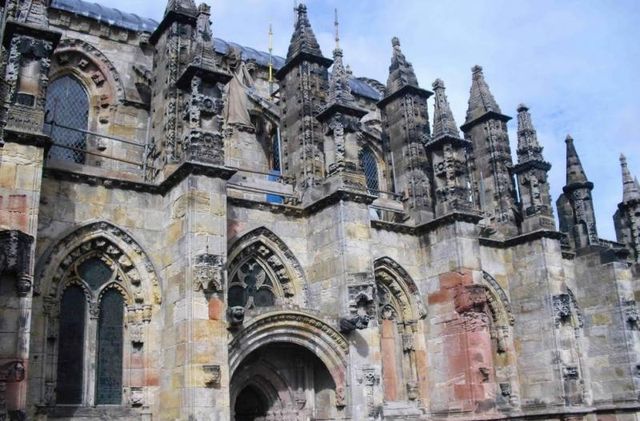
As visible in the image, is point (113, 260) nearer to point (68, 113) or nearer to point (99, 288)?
point (99, 288)

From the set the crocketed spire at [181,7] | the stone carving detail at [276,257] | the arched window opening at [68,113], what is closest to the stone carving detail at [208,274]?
the stone carving detail at [276,257]

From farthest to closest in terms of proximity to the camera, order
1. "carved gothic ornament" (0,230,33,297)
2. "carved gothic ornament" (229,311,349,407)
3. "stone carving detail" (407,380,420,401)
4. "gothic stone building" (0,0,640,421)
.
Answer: "stone carving detail" (407,380,420,401) < "carved gothic ornament" (229,311,349,407) < "gothic stone building" (0,0,640,421) < "carved gothic ornament" (0,230,33,297)

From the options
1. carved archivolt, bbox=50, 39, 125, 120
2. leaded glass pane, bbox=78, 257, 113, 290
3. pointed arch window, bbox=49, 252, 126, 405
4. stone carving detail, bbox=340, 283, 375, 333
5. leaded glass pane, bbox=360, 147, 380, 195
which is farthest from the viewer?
leaded glass pane, bbox=360, 147, 380, 195

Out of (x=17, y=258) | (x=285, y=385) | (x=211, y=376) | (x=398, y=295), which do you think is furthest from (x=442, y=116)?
(x=17, y=258)

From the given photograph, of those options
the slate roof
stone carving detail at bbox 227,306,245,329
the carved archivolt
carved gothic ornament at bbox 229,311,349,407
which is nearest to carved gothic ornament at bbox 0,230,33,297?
stone carving detail at bbox 227,306,245,329

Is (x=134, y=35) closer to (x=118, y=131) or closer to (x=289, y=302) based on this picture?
(x=118, y=131)

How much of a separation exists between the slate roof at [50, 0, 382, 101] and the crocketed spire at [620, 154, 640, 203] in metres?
9.25

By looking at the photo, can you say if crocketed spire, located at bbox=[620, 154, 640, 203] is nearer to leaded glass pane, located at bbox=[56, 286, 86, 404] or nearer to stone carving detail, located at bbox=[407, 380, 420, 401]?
stone carving detail, located at bbox=[407, 380, 420, 401]

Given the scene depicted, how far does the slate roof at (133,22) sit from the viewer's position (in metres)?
20.7

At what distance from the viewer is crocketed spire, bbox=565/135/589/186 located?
82.8 ft

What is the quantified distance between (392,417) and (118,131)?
997 cm

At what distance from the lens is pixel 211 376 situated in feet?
43.8

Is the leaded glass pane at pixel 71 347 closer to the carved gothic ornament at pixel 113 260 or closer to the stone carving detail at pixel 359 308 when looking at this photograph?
the carved gothic ornament at pixel 113 260

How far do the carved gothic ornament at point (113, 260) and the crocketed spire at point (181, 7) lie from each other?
5615 millimetres
